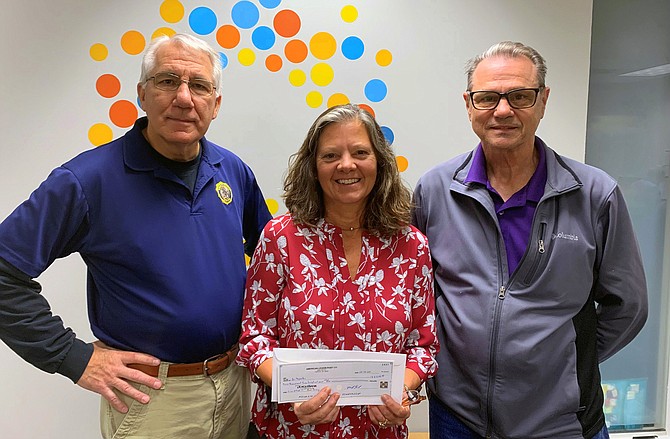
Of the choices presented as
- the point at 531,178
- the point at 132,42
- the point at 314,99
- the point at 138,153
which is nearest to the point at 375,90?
the point at 314,99

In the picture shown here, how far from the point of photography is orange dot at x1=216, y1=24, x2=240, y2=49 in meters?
2.26

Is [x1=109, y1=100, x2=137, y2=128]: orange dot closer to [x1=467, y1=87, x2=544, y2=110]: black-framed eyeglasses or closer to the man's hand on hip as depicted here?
the man's hand on hip

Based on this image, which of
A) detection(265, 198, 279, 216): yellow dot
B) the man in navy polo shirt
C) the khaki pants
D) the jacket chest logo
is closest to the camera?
the man in navy polo shirt

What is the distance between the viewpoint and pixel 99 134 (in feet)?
7.34

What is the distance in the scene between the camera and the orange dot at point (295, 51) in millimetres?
2305

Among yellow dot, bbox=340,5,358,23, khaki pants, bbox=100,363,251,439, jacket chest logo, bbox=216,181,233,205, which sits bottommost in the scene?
khaki pants, bbox=100,363,251,439

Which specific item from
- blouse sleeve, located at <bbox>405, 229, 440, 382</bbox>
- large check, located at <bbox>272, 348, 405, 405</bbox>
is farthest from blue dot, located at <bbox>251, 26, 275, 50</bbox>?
large check, located at <bbox>272, 348, 405, 405</bbox>

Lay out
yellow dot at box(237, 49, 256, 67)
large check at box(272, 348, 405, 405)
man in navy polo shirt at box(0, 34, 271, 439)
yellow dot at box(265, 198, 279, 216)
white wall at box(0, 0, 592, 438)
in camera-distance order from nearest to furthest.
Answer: large check at box(272, 348, 405, 405) < man in navy polo shirt at box(0, 34, 271, 439) < white wall at box(0, 0, 592, 438) < yellow dot at box(237, 49, 256, 67) < yellow dot at box(265, 198, 279, 216)

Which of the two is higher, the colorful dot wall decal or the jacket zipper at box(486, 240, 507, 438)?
the colorful dot wall decal

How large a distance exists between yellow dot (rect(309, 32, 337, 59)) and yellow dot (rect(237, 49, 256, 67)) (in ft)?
0.82

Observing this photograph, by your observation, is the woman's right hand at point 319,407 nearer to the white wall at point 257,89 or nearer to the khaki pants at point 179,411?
the khaki pants at point 179,411

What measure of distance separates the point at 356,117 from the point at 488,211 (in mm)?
510

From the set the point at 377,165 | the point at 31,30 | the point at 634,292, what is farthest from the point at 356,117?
the point at 31,30

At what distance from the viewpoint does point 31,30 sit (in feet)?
7.07
